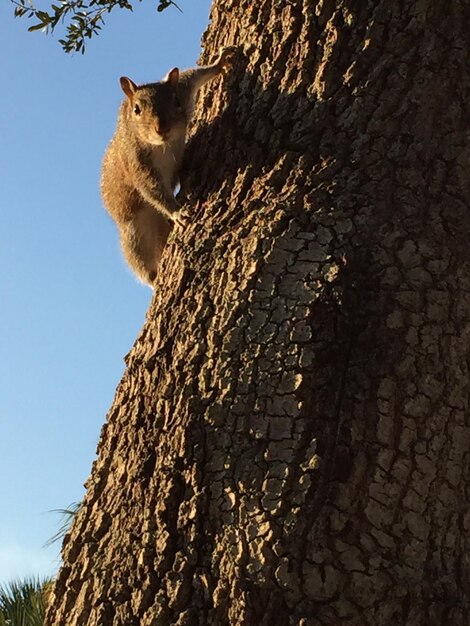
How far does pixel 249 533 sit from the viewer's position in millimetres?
2072

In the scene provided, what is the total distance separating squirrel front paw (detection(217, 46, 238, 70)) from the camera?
3.11m

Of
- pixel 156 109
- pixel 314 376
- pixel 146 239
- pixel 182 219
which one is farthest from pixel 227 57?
pixel 146 239

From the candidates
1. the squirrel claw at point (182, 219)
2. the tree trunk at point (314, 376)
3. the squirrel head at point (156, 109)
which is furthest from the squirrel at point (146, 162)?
the tree trunk at point (314, 376)

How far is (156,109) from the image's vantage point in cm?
439

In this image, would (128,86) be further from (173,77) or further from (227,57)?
(227,57)

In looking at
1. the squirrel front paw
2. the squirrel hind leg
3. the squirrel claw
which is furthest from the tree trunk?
the squirrel hind leg

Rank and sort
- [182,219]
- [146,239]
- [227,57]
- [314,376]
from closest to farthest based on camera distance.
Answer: [314,376] → [182,219] → [227,57] → [146,239]

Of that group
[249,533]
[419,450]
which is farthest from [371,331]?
[249,533]

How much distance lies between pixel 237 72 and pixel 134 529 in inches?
61.3

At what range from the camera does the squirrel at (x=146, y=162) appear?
4211 mm

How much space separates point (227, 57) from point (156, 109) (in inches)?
50.9

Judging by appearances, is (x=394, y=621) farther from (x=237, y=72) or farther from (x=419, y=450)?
(x=237, y=72)

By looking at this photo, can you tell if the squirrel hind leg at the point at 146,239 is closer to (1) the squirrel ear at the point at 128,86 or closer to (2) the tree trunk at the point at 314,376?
(1) the squirrel ear at the point at 128,86

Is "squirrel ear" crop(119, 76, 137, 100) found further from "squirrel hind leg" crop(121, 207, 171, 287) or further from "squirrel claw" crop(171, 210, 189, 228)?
"squirrel claw" crop(171, 210, 189, 228)
